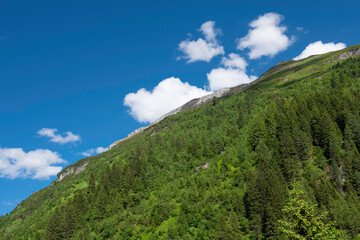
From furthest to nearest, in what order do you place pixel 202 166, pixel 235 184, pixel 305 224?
1. pixel 202 166
2. pixel 235 184
3. pixel 305 224

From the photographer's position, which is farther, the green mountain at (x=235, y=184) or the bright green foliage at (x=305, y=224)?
the green mountain at (x=235, y=184)

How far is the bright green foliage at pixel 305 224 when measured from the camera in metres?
17.9

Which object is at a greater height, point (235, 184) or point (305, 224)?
point (305, 224)

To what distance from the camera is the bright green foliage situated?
58.6 ft

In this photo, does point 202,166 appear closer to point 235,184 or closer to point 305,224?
point 235,184

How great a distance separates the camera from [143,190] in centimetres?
11788

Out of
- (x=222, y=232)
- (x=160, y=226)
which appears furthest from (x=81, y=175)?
(x=222, y=232)

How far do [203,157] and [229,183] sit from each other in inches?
1305

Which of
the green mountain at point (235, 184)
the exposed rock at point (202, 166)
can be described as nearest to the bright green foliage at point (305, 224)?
the green mountain at point (235, 184)

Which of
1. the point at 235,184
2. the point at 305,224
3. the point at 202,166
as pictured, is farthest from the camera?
the point at 202,166

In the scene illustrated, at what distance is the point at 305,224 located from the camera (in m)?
18.4

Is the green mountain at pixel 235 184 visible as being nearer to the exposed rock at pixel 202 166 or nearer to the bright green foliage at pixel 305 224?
the exposed rock at pixel 202 166

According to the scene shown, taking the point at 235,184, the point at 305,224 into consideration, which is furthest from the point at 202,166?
the point at 305,224

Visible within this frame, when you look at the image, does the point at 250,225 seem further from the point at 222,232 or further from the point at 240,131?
the point at 240,131
